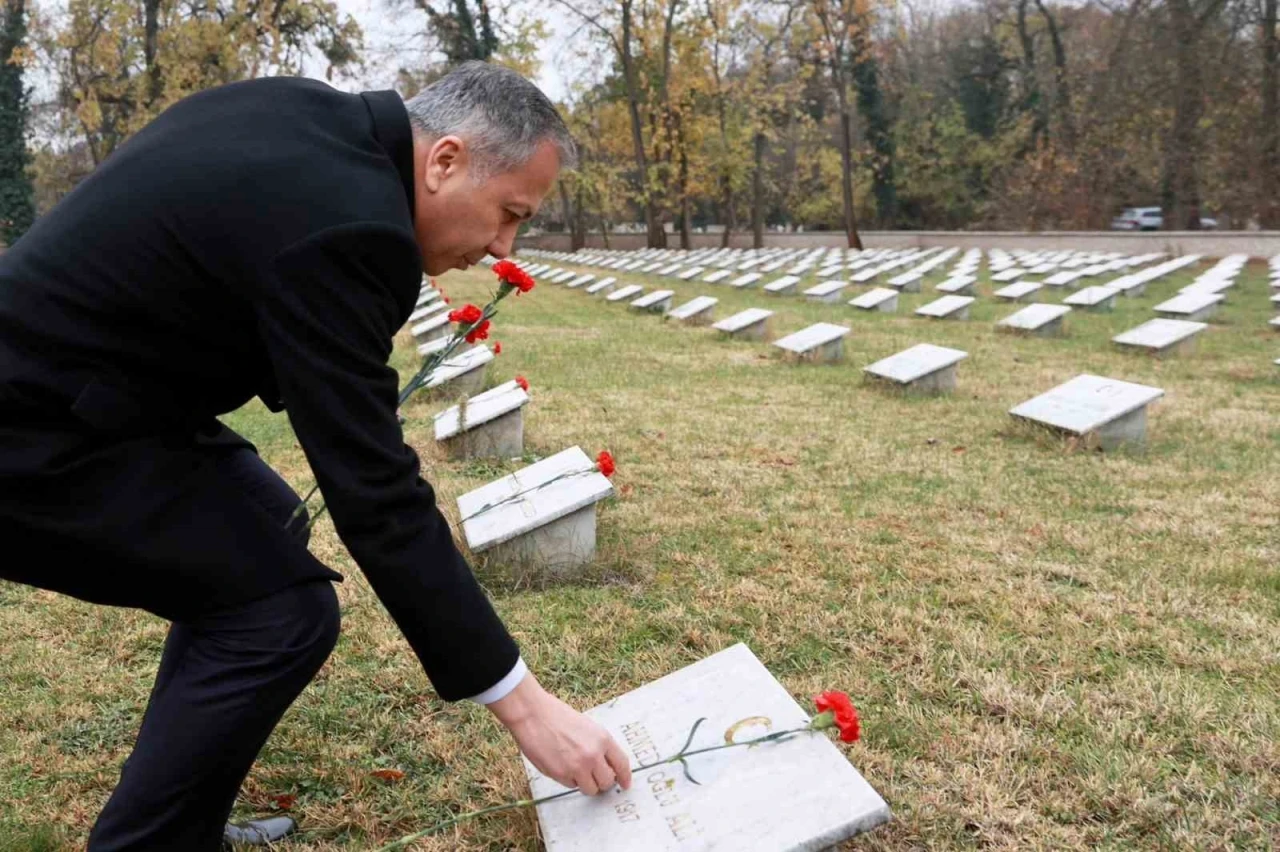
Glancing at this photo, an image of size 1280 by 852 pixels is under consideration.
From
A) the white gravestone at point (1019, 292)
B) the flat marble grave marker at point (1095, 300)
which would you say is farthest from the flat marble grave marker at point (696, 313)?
the flat marble grave marker at point (1095, 300)

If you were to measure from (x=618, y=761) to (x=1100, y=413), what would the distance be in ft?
14.6

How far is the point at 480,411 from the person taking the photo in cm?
493

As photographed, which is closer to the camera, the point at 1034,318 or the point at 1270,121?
the point at 1034,318

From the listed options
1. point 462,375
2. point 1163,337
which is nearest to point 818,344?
point 1163,337

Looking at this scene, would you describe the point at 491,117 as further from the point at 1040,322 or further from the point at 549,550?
the point at 1040,322

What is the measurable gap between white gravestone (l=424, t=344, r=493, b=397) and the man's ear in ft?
15.5

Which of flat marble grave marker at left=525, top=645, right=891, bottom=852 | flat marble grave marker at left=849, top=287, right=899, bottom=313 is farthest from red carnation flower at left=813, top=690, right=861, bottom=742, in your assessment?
flat marble grave marker at left=849, top=287, right=899, bottom=313

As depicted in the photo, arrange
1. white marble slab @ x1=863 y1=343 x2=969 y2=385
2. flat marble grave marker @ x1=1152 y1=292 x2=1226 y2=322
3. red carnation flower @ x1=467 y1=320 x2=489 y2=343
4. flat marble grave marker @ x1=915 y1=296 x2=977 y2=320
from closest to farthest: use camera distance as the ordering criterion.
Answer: red carnation flower @ x1=467 y1=320 x2=489 y2=343, white marble slab @ x1=863 y1=343 x2=969 y2=385, flat marble grave marker @ x1=1152 y1=292 x2=1226 y2=322, flat marble grave marker @ x1=915 y1=296 x2=977 y2=320

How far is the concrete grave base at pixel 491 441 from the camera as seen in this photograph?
5129mm

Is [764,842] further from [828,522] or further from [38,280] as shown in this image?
[828,522]

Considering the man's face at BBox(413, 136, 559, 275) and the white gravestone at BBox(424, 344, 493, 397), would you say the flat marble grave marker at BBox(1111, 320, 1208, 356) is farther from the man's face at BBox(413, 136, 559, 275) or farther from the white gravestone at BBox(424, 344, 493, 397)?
the man's face at BBox(413, 136, 559, 275)

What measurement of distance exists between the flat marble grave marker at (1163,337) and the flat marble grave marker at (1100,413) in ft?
11.2

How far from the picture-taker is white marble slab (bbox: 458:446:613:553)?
3252mm

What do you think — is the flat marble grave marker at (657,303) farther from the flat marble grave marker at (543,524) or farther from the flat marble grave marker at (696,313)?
the flat marble grave marker at (543,524)
